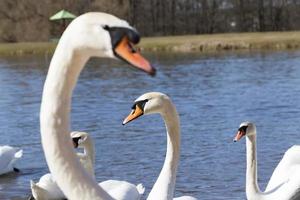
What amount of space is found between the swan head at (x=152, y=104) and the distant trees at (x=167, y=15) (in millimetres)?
54840

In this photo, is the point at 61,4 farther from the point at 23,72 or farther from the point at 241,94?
the point at 241,94

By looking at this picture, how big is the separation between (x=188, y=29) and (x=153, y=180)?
63.2 m

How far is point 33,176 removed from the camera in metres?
12.0

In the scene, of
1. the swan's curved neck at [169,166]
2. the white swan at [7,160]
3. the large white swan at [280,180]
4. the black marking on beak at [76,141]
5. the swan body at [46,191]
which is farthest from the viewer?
the white swan at [7,160]

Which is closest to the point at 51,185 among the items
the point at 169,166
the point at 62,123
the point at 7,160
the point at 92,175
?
the point at 92,175

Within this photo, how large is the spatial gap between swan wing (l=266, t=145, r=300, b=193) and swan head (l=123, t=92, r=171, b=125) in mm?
2224

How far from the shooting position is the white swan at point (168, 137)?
19.4 feet

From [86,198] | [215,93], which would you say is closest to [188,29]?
[215,93]

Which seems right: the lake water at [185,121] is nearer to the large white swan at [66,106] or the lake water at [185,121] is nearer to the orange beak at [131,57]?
the large white swan at [66,106]

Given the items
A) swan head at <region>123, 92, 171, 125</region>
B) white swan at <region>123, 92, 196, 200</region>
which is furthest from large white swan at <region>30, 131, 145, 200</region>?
white swan at <region>123, 92, 196, 200</region>

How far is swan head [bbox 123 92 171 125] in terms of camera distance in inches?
251

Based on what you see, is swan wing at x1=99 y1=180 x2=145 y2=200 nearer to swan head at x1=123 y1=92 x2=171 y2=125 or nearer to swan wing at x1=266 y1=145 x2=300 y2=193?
swan wing at x1=266 y1=145 x2=300 y2=193

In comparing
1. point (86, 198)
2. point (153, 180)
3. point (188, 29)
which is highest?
point (86, 198)

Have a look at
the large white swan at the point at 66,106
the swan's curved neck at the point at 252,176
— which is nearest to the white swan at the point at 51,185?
the swan's curved neck at the point at 252,176
